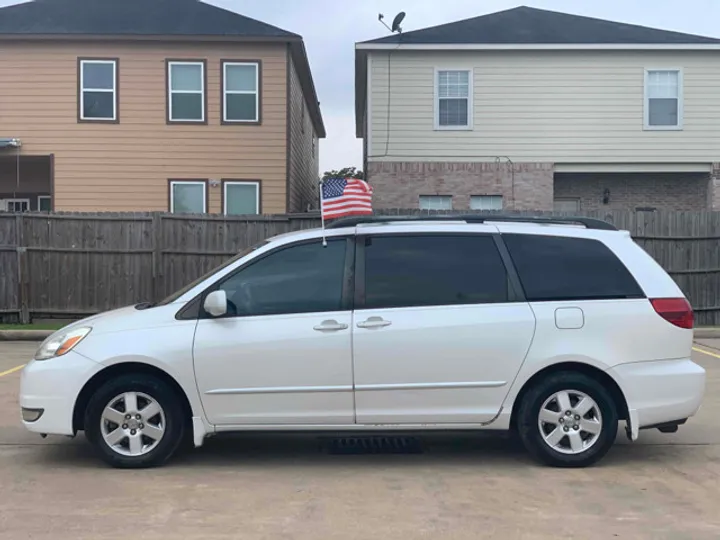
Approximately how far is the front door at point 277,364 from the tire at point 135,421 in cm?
28

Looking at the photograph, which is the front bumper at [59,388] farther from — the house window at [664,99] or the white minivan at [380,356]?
the house window at [664,99]

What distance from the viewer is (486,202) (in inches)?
728

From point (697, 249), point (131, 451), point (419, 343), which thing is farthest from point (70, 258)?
point (697, 249)

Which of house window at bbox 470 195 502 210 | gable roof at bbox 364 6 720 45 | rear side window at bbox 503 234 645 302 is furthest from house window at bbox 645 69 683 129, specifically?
rear side window at bbox 503 234 645 302

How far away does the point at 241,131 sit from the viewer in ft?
59.5

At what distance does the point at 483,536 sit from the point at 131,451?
2.63 m

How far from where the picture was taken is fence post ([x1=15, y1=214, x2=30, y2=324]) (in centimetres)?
1387

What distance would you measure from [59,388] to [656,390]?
425 centimetres

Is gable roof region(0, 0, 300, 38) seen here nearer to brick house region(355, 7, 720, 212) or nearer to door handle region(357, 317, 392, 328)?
brick house region(355, 7, 720, 212)

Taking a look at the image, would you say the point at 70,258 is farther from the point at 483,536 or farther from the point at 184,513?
the point at 483,536

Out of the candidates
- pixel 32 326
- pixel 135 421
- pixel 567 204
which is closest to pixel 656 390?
pixel 135 421

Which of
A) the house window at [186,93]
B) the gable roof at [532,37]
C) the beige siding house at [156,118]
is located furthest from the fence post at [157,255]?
the gable roof at [532,37]

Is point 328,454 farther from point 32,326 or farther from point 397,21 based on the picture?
point 397,21

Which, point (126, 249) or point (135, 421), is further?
point (126, 249)
